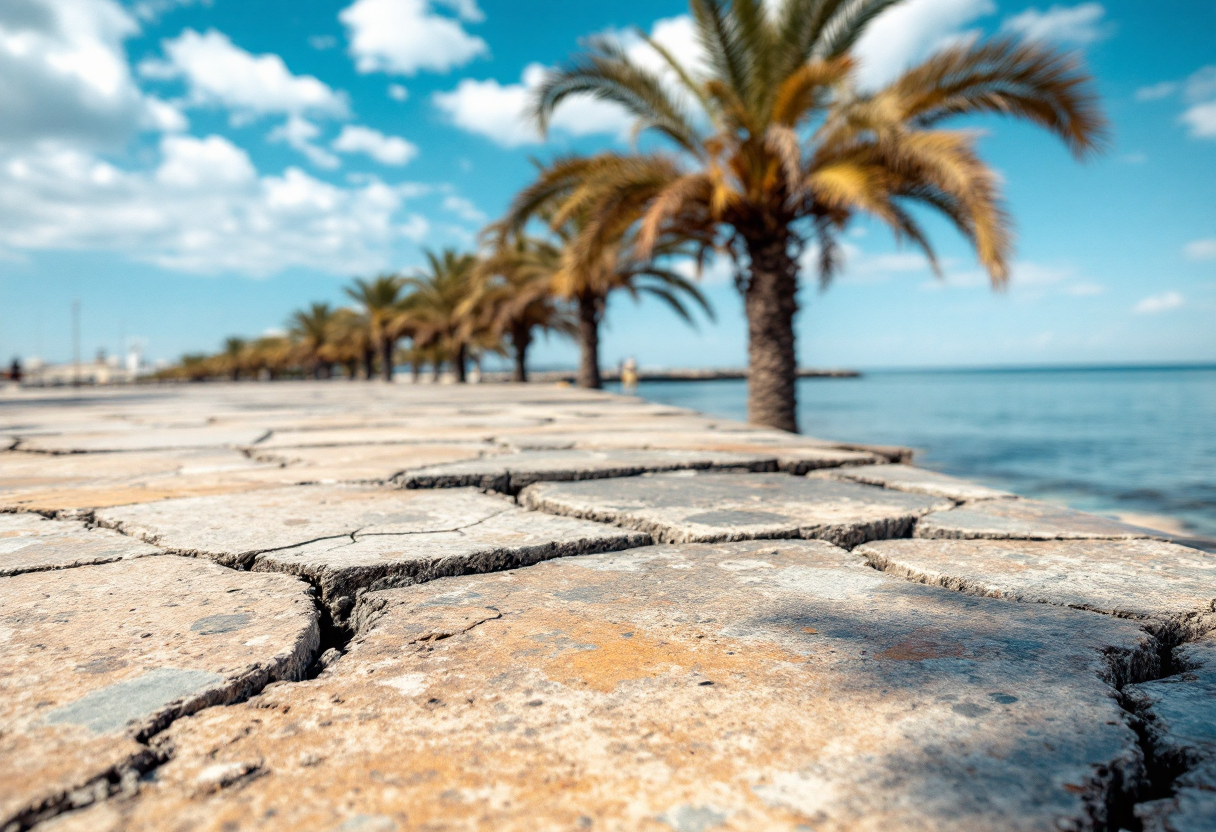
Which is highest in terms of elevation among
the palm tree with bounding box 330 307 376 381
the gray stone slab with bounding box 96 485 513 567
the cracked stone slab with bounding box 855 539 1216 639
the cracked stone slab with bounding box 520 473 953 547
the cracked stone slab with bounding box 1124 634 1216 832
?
the palm tree with bounding box 330 307 376 381

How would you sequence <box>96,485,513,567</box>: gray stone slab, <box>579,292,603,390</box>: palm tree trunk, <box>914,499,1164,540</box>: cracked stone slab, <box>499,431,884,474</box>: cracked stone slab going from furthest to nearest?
<box>579,292,603,390</box>: palm tree trunk → <box>499,431,884,474</box>: cracked stone slab → <box>914,499,1164,540</box>: cracked stone slab → <box>96,485,513,567</box>: gray stone slab

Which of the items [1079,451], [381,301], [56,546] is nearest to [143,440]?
[56,546]

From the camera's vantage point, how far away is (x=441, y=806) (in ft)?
1.60

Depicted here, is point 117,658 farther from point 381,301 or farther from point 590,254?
point 381,301

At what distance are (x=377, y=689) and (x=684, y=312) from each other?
9.59 m

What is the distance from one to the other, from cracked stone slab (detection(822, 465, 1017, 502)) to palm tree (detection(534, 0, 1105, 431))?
2727 millimetres

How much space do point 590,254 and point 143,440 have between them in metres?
3.51

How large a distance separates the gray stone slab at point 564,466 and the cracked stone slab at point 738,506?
0.10 metres

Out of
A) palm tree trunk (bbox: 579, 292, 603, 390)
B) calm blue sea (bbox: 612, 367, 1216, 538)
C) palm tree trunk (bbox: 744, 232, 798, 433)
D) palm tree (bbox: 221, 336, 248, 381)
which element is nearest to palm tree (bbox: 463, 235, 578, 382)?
palm tree trunk (bbox: 579, 292, 603, 390)

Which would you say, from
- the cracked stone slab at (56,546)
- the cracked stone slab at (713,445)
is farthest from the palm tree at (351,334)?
the cracked stone slab at (56,546)

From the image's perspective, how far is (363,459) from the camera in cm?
212

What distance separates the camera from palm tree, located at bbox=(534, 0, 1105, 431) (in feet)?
13.9

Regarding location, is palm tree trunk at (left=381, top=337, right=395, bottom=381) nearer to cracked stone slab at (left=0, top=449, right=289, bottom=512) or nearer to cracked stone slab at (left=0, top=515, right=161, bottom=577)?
cracked stone slab at (left=0, top=449, right=289, bottom=512)

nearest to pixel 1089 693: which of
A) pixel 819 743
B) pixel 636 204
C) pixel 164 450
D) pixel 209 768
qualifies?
pixel 819 743
